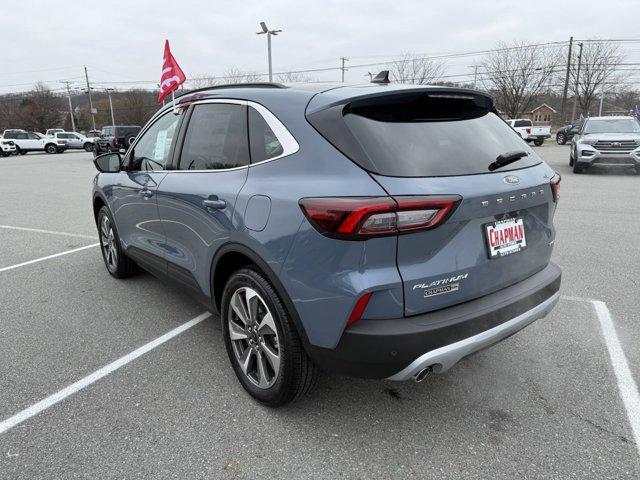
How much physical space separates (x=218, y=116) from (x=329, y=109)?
102 cm

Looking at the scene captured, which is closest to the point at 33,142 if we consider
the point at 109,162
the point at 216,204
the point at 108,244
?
the point at 108,244

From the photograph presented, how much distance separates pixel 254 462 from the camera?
2.26 metres

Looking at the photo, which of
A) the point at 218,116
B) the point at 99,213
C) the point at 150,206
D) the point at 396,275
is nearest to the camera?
the point at 396,275

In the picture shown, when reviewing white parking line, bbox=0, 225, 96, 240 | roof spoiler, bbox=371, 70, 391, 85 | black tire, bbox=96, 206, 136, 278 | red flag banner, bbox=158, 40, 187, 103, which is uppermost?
red flag banner, bbox=158, 40, 187, 103

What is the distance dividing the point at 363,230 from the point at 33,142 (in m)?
41.1

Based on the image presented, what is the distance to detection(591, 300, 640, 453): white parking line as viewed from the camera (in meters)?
2.53

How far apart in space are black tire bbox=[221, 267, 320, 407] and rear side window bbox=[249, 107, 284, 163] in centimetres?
63

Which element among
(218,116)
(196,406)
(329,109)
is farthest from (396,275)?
(218,116)

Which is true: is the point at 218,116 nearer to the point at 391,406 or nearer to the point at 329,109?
the point at 329,109

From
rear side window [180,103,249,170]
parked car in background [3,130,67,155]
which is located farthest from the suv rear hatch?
parked car in background [3,130,67,155]

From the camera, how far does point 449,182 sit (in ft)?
7.00

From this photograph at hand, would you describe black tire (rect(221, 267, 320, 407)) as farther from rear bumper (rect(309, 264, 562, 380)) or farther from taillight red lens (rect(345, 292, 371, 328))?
taillight red lens (rect(345, 292, 371, 328))

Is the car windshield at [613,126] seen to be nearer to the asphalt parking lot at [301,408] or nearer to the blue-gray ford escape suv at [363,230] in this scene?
the asphalt parking lot at [301,408]

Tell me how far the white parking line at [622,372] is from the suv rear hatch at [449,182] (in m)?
0.92
